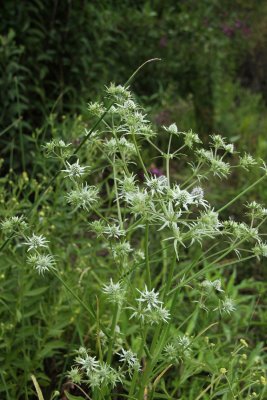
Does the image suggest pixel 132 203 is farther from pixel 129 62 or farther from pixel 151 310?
pixel 129 62

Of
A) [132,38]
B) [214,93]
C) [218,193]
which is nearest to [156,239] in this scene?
[218,193]

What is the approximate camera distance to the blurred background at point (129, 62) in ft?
14.7

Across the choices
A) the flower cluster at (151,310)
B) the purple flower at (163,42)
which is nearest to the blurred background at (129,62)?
the purple flower at (163,42)

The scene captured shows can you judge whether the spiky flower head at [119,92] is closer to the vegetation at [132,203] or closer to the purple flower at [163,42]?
the vegetation at [132,203]

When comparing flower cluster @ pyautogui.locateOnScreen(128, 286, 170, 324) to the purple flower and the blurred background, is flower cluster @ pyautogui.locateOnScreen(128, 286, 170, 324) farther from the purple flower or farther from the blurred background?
the purple flower

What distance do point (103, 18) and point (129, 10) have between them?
644 millimetres

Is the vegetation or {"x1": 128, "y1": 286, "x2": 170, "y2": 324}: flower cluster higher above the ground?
{"x1": 128, "y1": 286, "x2": 170, "y2": 324}: flower cluster

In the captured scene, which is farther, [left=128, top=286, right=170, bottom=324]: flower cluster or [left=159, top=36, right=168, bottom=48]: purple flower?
[left=159, top=36, right=168, bottom=48]: purple flower

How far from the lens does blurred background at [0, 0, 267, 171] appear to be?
4480 mm

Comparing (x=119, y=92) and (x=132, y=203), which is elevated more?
(x=119, y=92)

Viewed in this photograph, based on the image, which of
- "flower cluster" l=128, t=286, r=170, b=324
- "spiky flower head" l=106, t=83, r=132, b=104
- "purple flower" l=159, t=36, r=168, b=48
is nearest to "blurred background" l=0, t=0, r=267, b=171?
"purple flower" l=159, t=36, r=168, b=48

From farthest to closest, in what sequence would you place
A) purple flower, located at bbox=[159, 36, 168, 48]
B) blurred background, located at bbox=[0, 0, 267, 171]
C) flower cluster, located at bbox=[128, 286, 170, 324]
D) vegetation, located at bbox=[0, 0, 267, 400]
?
purple flower, located at bbox=[159, 36, 168, 48], blurred background, located at bbox=[0, 0, 267, 171], vegetation, located at bbox=[0, 0, 267, 400], flower cluster, located at bbox=[128, 286, 170, 324]

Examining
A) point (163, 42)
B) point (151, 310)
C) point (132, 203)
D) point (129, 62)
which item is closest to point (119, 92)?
point (132, 203)

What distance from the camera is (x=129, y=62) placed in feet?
17.9
